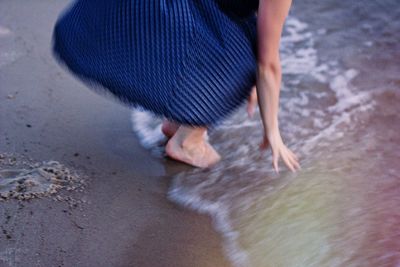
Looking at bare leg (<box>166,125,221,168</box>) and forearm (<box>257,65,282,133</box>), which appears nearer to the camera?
forearm (<box>257,65,282,133</box>)

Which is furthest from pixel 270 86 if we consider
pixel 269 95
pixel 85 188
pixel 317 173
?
pixel 85 188

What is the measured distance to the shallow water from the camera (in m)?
2.09

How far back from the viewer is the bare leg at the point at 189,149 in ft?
8.23

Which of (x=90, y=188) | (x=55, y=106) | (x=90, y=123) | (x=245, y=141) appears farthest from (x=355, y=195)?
(x=55, y=106)

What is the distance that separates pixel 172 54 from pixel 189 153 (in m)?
0.62

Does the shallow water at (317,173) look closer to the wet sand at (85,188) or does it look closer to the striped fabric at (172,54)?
the wet sand at (85,188)

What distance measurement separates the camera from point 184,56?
6.63ft

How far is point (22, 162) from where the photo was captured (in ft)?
7.88

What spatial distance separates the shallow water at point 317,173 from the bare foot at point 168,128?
7cm

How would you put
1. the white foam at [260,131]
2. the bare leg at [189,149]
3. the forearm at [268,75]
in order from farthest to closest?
the bare leg at [189,149] < the white foam at [260,131] < the forearm at [268,75]

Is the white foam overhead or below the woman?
below

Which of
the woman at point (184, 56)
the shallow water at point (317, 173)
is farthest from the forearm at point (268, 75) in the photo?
the shallow water at point (317, 173)

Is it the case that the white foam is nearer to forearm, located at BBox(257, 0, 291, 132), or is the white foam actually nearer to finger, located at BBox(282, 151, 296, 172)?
finger, located at BBox(282, 151, 296, 172)

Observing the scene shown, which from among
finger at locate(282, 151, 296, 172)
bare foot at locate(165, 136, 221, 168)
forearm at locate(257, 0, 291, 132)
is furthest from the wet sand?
forearm at locate(257, 0, 291, 132)
